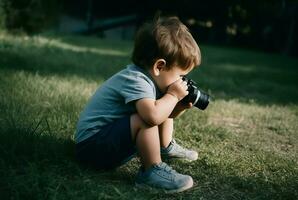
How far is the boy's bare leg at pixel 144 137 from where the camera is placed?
2.21 metres

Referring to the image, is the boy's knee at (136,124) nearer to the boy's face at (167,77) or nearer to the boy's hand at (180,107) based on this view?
the boy's face at (167,77)

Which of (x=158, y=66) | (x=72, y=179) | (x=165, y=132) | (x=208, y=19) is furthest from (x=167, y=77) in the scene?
(x=208, y=19)

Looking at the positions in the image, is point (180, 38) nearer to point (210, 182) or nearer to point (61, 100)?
point (210, 182)

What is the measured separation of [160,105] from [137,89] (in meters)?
0.14

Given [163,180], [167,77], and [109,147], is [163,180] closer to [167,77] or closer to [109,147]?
[109,147]

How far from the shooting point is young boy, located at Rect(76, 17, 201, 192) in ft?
7.32

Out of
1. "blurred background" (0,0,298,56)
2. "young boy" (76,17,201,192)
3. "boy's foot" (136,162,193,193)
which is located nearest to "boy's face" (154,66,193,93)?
"young boy" (76,17,201,192)

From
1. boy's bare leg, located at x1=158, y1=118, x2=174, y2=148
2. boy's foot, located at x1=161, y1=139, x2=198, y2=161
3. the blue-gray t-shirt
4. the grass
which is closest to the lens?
the grass

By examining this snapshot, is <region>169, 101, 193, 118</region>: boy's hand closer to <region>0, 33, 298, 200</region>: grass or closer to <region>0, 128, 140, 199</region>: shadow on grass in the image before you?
<region>0, 33, 298, 200</region>: grass

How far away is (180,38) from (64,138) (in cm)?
101

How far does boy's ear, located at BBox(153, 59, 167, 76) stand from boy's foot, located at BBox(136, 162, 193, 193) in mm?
479

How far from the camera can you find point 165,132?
270 cm

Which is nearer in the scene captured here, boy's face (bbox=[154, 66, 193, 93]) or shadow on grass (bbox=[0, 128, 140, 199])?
shadow on grass (bbox=[0, 128, 140, 199])

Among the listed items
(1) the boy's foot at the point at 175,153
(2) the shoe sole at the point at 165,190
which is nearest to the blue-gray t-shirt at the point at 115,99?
(2) the shoe sole at the point at 165,190
